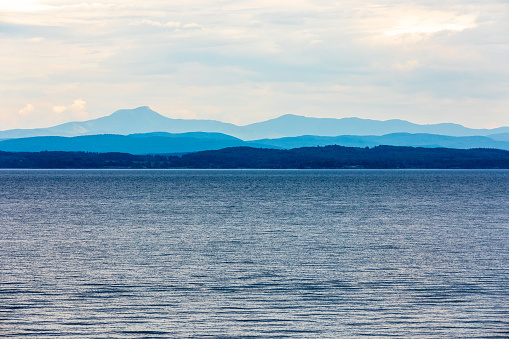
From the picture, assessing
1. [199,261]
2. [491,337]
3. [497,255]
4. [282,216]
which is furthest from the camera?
[282,216]

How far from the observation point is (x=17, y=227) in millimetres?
53719

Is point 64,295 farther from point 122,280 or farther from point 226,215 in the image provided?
point 226,215

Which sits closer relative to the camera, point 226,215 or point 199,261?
point 199,261

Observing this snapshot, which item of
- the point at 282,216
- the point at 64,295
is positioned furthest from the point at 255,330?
the point at 282,216

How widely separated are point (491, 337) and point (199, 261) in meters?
17.5

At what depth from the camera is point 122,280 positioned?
97.9ft

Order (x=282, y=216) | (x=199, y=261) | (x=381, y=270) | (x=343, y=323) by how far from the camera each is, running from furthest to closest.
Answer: (x=282, y=216) < (x=199, y=261) < (x=381, y=270) < (x=343, y=323)

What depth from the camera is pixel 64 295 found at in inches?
1043

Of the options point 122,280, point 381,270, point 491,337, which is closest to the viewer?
point 491,337

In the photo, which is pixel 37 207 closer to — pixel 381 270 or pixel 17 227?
pixel 17 227

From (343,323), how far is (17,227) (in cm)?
3780

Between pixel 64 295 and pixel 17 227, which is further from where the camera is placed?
pixel 17 227

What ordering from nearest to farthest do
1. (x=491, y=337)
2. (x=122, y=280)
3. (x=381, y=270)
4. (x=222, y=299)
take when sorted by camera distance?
(x=491, y=337)
(x=222, y=299)
(x=122, y=280)
(x=381, y=270)

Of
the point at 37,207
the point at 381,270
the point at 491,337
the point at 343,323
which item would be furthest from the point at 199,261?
the point at 37,207
